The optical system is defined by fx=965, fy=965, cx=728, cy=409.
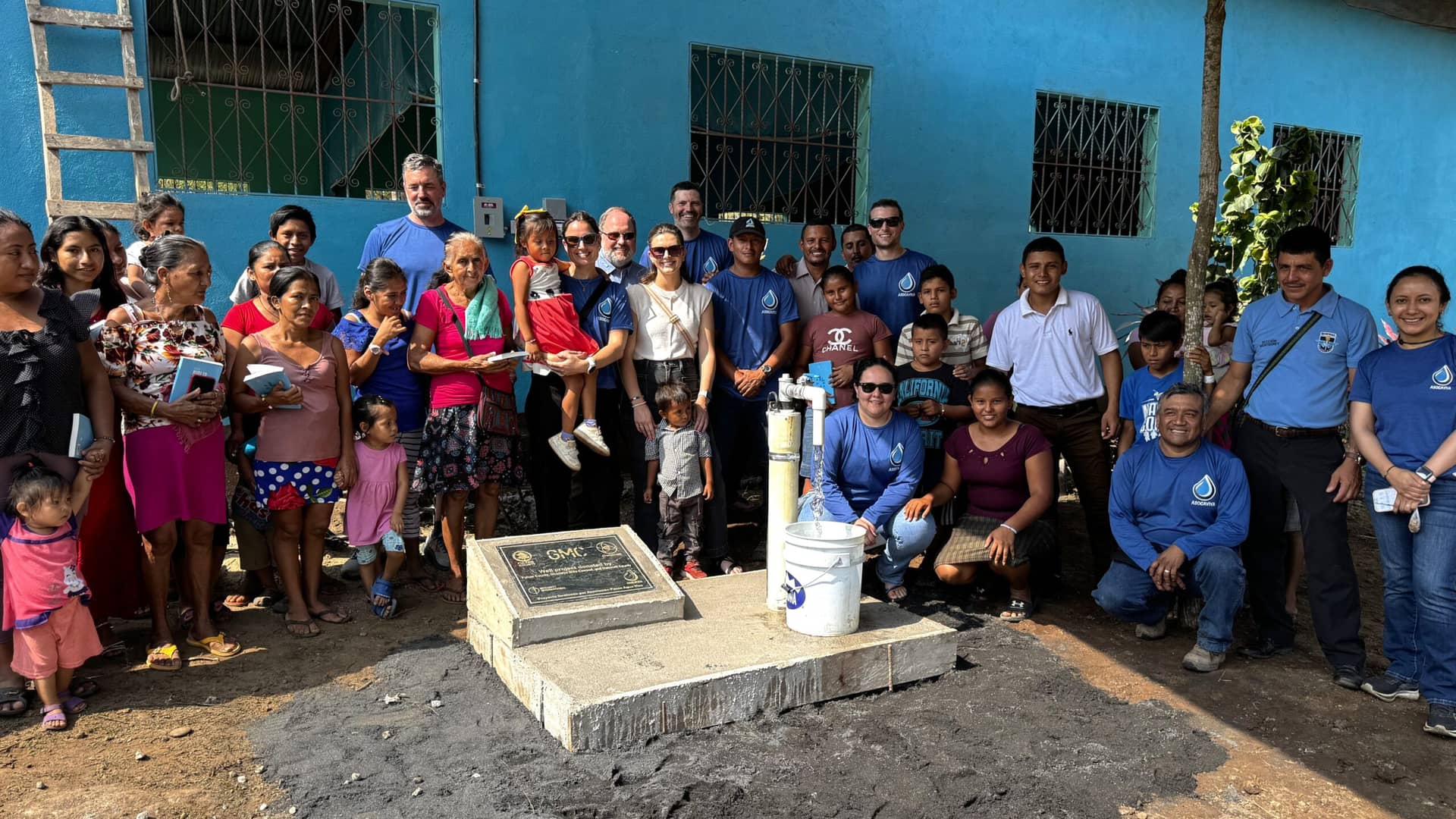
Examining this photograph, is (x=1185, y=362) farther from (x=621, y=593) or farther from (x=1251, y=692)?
(x=621, y=593)

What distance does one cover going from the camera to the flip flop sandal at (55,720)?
11.0 feet

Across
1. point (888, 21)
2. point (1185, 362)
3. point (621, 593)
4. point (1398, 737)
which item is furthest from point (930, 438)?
point (888, 21)

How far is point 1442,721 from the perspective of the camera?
346 centimetres

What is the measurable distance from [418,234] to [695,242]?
156cm

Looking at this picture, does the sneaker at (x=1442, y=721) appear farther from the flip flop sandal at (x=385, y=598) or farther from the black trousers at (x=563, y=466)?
the flip flop sandal at (x=385, y=598)

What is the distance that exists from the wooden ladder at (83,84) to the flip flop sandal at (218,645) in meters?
2.74

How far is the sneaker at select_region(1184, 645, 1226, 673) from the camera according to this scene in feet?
13.3

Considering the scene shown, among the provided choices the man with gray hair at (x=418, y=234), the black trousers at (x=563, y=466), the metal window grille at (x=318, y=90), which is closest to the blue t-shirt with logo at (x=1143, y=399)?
the black trousers at (x=563, y=466)

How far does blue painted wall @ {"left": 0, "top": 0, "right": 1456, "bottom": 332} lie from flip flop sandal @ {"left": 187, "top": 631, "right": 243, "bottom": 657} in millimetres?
2713

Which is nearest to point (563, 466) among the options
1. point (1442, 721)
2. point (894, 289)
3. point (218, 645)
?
point (218, 645)

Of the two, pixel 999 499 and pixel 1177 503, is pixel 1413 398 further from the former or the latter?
pixel 999 499

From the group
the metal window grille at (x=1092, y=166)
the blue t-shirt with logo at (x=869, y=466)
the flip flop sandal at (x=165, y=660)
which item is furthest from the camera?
the metal window grille at (x=1092, y=166)

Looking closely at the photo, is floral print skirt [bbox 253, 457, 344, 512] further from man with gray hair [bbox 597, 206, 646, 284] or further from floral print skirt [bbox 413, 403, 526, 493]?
man with gray hair [bbox 597, 206, 646, 284]

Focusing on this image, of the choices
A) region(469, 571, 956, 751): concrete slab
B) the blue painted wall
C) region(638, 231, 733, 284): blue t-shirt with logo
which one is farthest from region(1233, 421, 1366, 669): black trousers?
the blue painted wall
